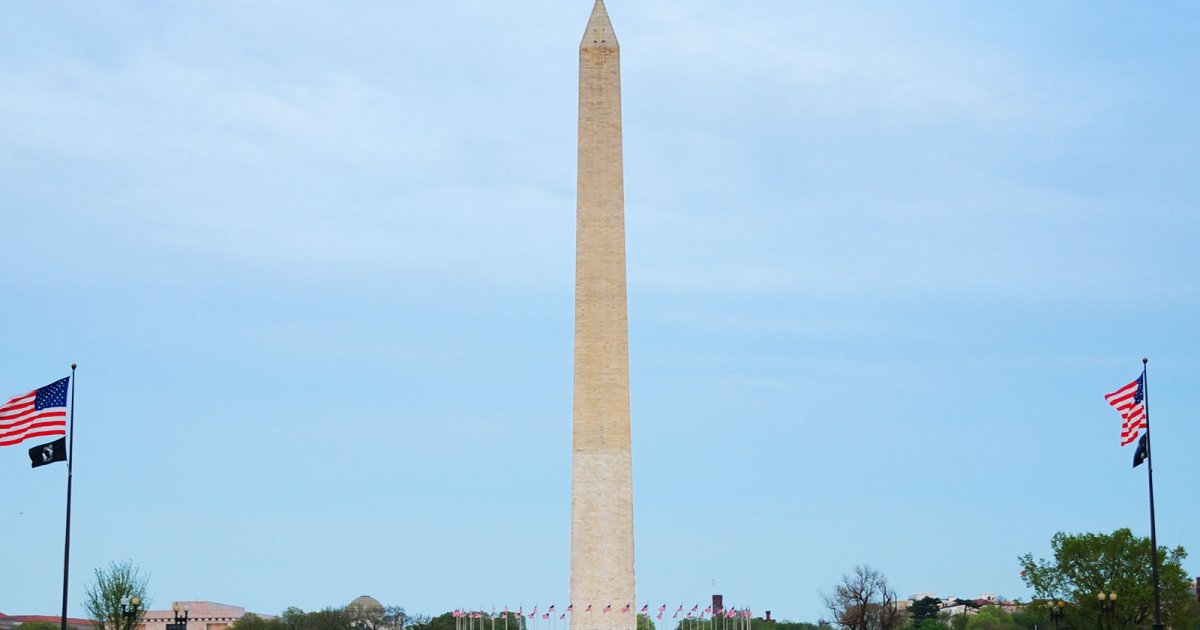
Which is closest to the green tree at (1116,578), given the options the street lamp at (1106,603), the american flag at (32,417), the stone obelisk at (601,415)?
the street lamp at (1106,603)

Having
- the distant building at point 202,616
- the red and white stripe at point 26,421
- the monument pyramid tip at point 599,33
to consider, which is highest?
the monument pyramid tip at point 599,33

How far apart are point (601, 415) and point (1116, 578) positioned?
44428 millimetres

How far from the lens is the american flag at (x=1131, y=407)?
3919 cm

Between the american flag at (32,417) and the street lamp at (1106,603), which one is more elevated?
the american flag at (32,417)

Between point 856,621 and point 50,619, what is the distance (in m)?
102

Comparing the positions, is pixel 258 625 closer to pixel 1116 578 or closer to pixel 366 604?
pixel 366 604

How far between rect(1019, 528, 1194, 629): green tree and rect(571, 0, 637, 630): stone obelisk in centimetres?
4123

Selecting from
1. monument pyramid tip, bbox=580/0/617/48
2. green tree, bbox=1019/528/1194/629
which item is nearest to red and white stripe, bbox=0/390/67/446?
monument pyramid tip, bbox=580/0/617/48

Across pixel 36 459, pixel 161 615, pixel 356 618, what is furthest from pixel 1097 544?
pixel 161 615

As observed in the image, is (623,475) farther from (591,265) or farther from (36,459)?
(36,459)

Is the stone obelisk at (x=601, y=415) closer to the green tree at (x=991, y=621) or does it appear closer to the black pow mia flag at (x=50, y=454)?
the black pow mia flag at (x=50, y=454)

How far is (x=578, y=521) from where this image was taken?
43156 mm

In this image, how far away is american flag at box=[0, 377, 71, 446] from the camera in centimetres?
3438

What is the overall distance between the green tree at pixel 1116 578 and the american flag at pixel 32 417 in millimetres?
56277
